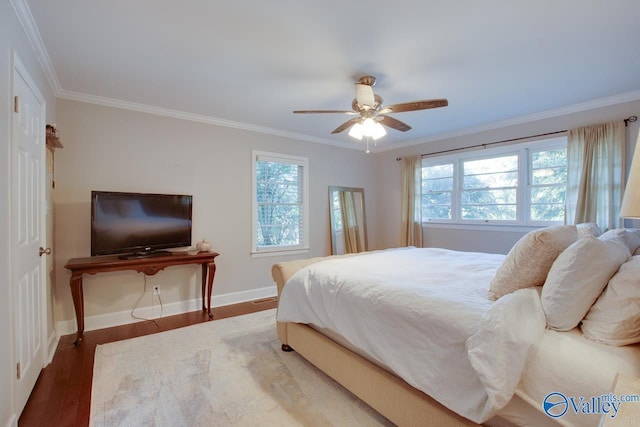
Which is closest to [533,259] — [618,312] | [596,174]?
[618,312]

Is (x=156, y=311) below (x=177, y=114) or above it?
below

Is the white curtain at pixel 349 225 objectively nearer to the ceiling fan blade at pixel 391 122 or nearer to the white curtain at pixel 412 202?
the white curtain at pixel 412 202

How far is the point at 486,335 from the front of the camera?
1.18 metres

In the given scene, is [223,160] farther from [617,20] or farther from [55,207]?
[617,20]

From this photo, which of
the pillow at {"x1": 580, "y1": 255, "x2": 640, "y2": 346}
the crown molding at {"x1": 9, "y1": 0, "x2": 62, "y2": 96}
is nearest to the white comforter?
the pillow at {"x1": 580, "y1": 255, "x2": 640, "y2": 346}

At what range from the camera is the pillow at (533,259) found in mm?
1446

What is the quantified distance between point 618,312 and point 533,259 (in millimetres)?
365

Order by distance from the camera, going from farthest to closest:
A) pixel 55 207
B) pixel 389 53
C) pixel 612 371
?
pixel 55 207
pixel 389 53
pixel 612 371

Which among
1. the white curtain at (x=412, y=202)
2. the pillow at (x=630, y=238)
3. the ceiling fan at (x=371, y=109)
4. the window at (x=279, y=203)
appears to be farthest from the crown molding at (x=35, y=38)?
the white curtain at (x=412, y=202)

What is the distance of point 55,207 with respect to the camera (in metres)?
2.94

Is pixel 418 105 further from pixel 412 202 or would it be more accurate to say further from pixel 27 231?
pixel 27 231

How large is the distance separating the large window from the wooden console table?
140 inches

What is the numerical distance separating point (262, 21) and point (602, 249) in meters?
2.22

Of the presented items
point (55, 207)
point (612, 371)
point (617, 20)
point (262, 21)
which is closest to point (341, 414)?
point (612, 371)
